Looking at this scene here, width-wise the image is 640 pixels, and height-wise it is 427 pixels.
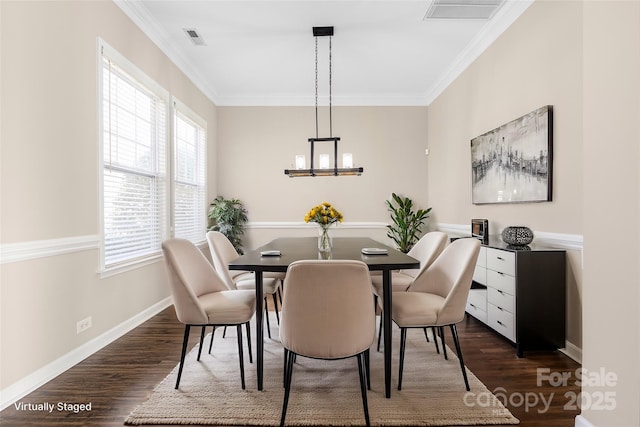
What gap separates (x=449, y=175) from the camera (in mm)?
4879

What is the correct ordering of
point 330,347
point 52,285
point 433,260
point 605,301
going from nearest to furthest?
point 605,301 < point 330,347 < point 52,285 < point 433,260

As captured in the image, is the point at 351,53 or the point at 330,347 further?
the point at 351,53

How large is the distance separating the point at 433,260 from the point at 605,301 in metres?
1.27

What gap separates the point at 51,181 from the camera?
223 centimetres

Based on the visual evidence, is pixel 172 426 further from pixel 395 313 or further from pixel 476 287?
pixel 476 287

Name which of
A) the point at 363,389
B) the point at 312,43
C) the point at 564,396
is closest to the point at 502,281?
the point at 564,396

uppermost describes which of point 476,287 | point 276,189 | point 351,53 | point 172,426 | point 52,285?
point 351,53

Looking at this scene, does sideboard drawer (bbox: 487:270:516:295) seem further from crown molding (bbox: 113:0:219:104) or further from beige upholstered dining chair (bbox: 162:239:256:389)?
crown molding (bbox: 113:0:219:104)

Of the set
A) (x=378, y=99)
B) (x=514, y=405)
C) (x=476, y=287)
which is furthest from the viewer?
(x=378, y=99)

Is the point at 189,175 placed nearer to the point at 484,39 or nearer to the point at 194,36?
the point at 194,36

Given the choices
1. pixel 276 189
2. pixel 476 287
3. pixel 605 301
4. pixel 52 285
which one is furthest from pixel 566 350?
pixel 276 189

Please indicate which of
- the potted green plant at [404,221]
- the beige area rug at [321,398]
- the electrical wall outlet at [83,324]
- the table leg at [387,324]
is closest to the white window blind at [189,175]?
the electrical wall outlet at [83,324]

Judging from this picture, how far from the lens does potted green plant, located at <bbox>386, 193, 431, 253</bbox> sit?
209 inches

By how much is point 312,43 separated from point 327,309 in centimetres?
331
